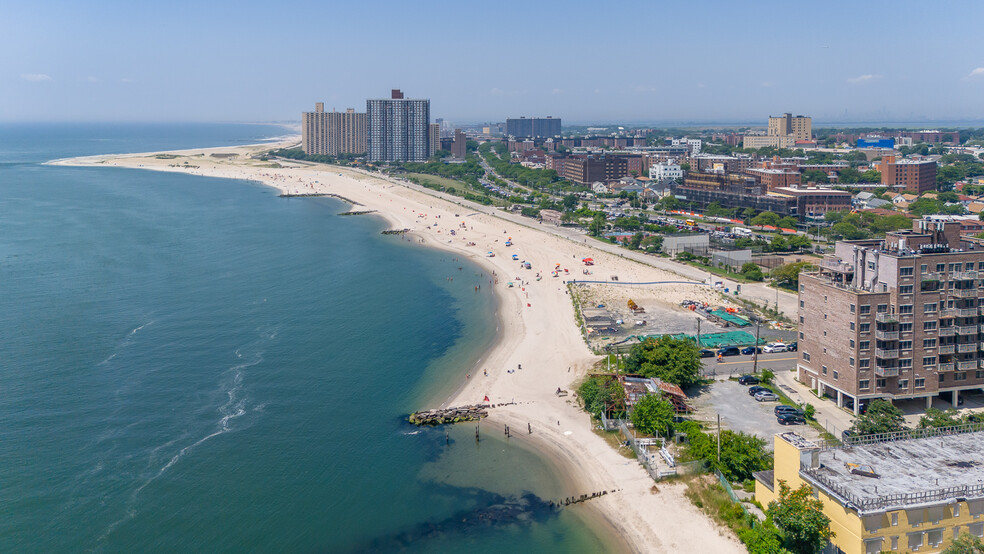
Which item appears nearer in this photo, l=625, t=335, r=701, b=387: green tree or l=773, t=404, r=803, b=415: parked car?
l=773, t=404, r=803, b=415: parked car

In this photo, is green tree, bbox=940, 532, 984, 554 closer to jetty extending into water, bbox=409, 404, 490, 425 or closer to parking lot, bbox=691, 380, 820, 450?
parking lot, bbox=691, 380, 820, 450

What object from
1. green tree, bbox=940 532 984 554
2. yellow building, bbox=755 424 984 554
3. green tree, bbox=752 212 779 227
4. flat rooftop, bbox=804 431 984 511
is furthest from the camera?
green tree, bbox=752 212 779 227

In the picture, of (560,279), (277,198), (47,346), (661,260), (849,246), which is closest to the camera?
(849,246)

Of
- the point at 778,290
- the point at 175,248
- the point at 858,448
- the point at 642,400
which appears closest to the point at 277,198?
the point at 175,248

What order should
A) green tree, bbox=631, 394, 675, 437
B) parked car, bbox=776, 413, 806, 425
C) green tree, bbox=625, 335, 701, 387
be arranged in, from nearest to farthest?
green tree, bbox=631, 394, 675, 437 < parked car, bbox=776, 413, 806, 425 < green tree, bbox=625, 335, 701, 387

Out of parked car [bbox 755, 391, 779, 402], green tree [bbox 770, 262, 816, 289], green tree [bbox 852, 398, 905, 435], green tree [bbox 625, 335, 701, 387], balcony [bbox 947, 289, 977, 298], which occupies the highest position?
balcony [bbox 947, 289, 977, 298]

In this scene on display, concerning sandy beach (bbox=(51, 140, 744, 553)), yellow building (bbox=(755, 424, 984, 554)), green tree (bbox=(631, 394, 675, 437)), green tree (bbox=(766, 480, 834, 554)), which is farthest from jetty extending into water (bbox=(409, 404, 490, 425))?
green tree (bbox=(766, 480, 834, 554))

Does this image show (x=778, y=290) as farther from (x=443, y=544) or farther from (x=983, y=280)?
(x=443, y=544)
